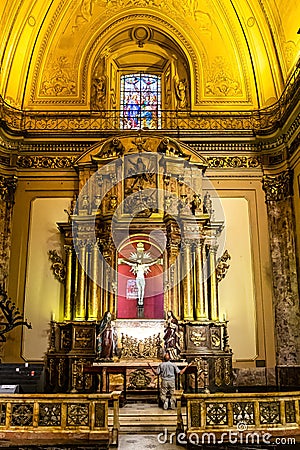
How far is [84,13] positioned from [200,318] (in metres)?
10.9

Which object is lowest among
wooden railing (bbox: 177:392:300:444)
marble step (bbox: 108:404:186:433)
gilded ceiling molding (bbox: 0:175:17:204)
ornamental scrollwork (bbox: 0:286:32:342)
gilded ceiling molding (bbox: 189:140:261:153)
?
marble step (bbox: 108:404:186:433)

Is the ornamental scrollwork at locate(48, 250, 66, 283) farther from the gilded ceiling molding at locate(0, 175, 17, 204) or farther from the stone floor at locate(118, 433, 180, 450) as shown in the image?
the stone floor at locate(118, 433, 180, 450)

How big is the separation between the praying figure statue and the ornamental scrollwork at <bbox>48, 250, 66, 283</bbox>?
1.76m

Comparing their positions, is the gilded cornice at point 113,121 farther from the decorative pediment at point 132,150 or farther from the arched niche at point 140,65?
the decorative pediment at point 132,150

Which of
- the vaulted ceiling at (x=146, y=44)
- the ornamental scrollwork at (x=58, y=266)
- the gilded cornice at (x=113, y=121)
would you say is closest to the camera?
the ornamental scrollwork at (x=58, y=266)

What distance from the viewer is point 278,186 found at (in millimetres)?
15820

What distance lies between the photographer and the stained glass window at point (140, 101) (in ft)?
57.5

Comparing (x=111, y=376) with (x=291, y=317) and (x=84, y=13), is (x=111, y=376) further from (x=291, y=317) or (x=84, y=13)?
(x=84, y=13)

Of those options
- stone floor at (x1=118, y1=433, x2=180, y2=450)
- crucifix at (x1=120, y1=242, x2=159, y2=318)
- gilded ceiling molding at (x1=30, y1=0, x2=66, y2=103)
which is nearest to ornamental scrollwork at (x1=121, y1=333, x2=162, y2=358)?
crucifix at (x1=120, y1=242, x2=159, y2=318)

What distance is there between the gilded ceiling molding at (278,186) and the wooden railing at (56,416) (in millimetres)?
9460

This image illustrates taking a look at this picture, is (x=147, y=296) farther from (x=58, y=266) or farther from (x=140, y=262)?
(x=58, y=266)

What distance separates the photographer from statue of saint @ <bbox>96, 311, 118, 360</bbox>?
13023 millimetres

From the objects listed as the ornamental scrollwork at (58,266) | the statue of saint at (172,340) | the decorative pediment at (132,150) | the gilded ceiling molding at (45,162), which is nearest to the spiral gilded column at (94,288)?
the ornamental scrollwork at (58,266)

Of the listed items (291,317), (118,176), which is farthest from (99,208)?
(291,317)
